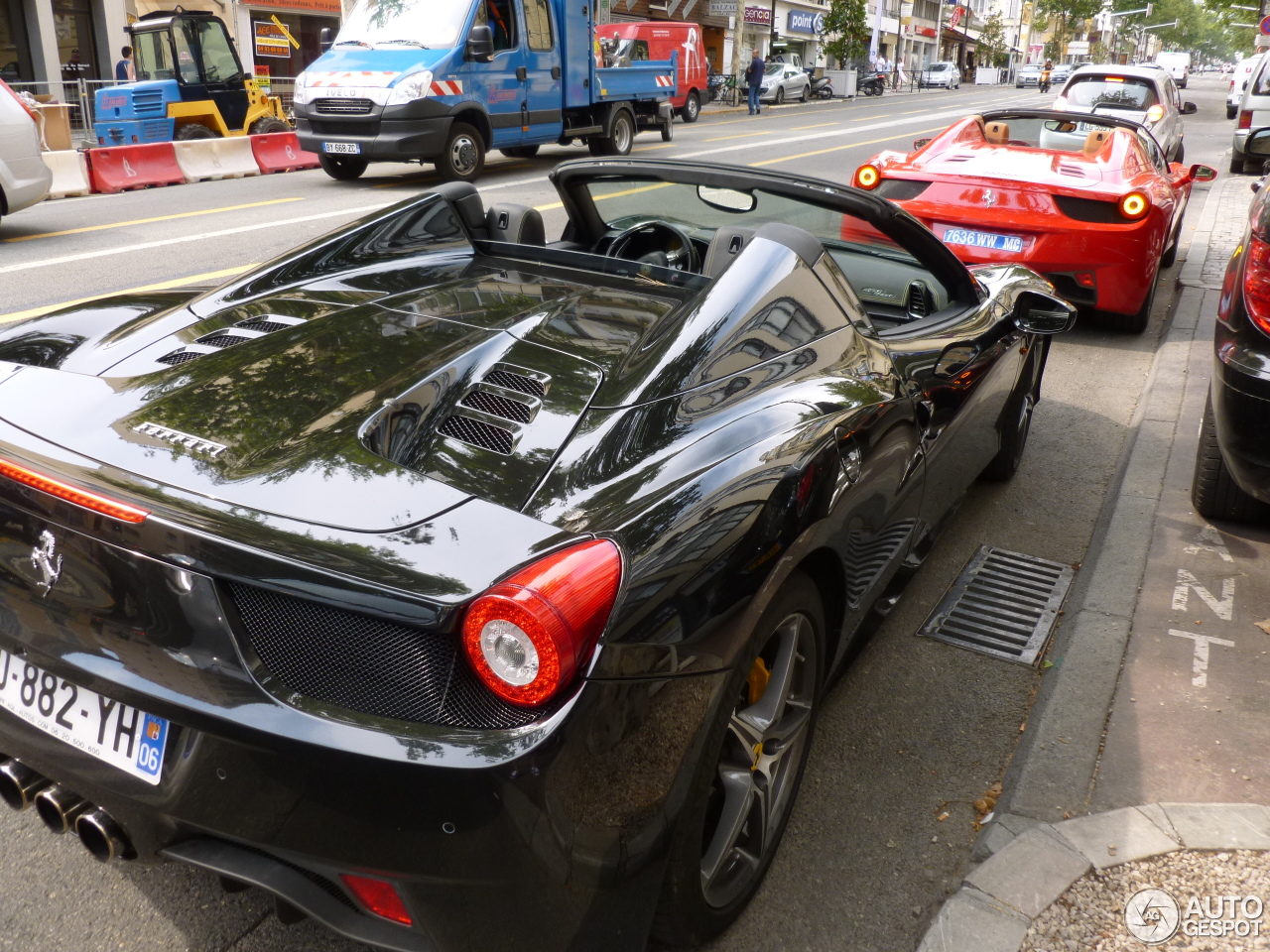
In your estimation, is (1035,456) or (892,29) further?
(892,29)

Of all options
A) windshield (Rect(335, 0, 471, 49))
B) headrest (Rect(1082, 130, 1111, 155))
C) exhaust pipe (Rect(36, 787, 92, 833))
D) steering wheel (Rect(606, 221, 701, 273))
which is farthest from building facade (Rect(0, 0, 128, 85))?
exhaust pipe (Rect(36, 787, 92, 833))

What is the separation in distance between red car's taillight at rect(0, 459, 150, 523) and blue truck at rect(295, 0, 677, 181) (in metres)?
11.7

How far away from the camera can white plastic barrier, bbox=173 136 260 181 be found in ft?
47.6

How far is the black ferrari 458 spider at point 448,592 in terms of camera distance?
1.58 meters

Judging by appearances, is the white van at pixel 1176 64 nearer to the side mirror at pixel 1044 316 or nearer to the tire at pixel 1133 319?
the tire at pixel 1133 319

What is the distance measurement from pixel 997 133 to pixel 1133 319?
6.00ft

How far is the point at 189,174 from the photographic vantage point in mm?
14492

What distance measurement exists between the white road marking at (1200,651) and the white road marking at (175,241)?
567 cm

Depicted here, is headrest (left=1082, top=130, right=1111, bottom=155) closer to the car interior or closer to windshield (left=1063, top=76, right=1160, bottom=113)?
the car interior

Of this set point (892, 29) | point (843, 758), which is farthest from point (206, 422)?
point (892, 29)

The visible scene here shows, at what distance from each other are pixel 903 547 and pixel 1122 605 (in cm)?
111

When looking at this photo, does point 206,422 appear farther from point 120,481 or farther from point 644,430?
point 644,430

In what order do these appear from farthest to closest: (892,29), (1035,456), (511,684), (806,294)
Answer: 1. (892,29)
2. (1035,456)
3. (806,294)
4. (511,684)

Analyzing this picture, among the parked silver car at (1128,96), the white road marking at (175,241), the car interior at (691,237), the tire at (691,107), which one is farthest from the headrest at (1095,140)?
the tire at (691,107)
